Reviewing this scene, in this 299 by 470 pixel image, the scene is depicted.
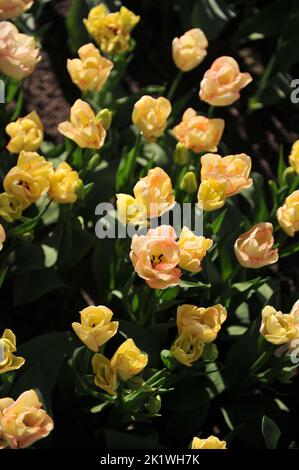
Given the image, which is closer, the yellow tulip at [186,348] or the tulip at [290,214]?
the yellow tulip at [186,348]

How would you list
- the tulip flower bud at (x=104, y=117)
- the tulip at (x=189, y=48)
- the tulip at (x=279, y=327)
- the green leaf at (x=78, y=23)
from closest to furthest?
1. the tulip at (x=279, y=327)
2. the tulip flower bud at (x=104, y=117)
3. the tulip at (x=189, y=48)
4. the green leaf at (x=78, y=23)

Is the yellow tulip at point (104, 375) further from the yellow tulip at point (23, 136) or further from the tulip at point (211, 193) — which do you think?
the yellow tulip at point (23, 136)

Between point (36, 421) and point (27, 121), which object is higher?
point (27, 121)

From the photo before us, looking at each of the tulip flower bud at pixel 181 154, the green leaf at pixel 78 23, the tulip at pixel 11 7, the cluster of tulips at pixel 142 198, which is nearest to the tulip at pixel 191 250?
the cluster of tulips at pixel 142 198

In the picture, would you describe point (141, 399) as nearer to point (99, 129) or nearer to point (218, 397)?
point (218, 397)

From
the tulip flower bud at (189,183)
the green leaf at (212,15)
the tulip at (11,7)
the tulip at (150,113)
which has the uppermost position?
the tulip at (11,7)

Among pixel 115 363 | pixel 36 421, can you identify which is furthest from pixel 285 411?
pixel 36 421

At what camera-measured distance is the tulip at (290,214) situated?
1918mm

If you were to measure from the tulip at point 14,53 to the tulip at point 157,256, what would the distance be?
0.59 metres

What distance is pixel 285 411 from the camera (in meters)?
2.20

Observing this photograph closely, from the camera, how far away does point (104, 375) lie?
179 centimetres

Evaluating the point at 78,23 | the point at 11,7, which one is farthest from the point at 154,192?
the point at 78,23

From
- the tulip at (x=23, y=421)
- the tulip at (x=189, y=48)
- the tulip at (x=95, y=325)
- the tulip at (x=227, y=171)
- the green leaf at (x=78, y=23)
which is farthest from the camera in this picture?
the green leaf at (x=78, y=23)
